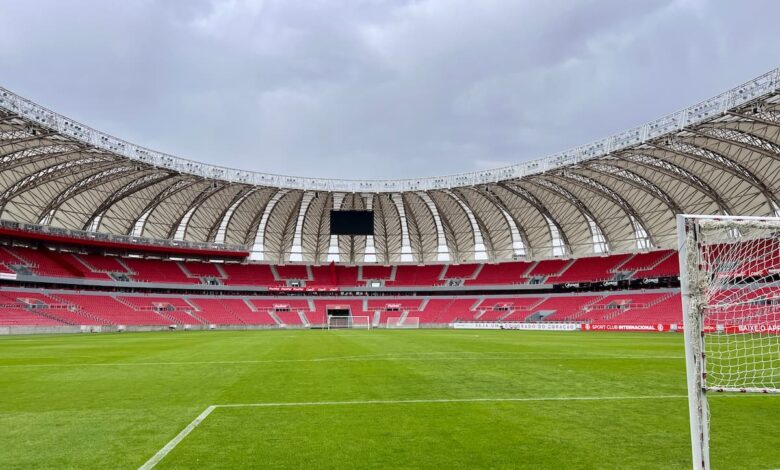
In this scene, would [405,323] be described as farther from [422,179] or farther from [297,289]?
[422,179]

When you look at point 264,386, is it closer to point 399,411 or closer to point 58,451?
point 399,411

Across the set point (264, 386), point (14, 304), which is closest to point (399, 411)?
point (264, 386)

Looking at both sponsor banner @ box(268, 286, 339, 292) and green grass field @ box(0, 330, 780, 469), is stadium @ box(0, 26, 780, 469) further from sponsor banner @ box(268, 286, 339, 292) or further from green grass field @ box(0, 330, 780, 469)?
sponsor banner @ box(268, 286, 339, 292)

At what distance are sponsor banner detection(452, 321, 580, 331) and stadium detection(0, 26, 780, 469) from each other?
25cm

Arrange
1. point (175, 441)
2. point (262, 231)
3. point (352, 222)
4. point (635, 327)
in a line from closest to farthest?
point (175, 441) < point (635, 327) < point (352, 222) < point (262, 231)

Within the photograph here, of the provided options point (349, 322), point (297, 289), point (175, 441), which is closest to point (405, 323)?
point (349, 322)

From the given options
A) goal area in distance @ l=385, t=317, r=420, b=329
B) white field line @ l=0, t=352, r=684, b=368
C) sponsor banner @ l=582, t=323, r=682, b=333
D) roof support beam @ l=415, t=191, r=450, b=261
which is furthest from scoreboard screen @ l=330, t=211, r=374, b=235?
white field line @ l=0, t=352, r=684, b=368

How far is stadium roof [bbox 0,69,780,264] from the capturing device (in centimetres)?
3741

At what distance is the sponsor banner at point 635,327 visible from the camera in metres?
48.1

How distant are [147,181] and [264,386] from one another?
158 ft

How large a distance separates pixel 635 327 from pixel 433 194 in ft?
90.0

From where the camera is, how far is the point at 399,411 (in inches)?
372

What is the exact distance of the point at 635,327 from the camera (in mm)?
50500

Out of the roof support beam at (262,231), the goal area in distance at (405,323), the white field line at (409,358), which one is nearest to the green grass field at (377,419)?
the white field line at (409,358)
